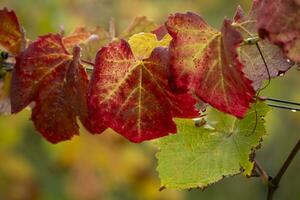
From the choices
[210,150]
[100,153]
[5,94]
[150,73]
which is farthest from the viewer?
[100,153]

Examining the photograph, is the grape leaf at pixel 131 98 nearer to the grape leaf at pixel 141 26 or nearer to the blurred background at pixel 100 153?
the grape leaf at pixel 141 26

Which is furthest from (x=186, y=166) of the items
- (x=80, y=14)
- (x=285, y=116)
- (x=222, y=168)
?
(x=285, y=116)

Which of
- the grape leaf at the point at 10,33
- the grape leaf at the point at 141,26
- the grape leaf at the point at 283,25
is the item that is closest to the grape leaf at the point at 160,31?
the grape leaf at the point at 141,26

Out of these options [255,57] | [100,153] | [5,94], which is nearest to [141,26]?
[5,94]

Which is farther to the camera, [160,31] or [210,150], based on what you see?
[160,31]

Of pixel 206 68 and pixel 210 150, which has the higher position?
pixel 206 68

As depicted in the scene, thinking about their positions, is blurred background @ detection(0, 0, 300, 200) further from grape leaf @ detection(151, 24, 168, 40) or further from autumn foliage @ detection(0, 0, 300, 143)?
autumn foliage @ detection(0, 0, 300, 143)

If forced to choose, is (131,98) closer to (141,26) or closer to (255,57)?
(255,57)

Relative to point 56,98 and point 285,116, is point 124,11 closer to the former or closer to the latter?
point 285,116
